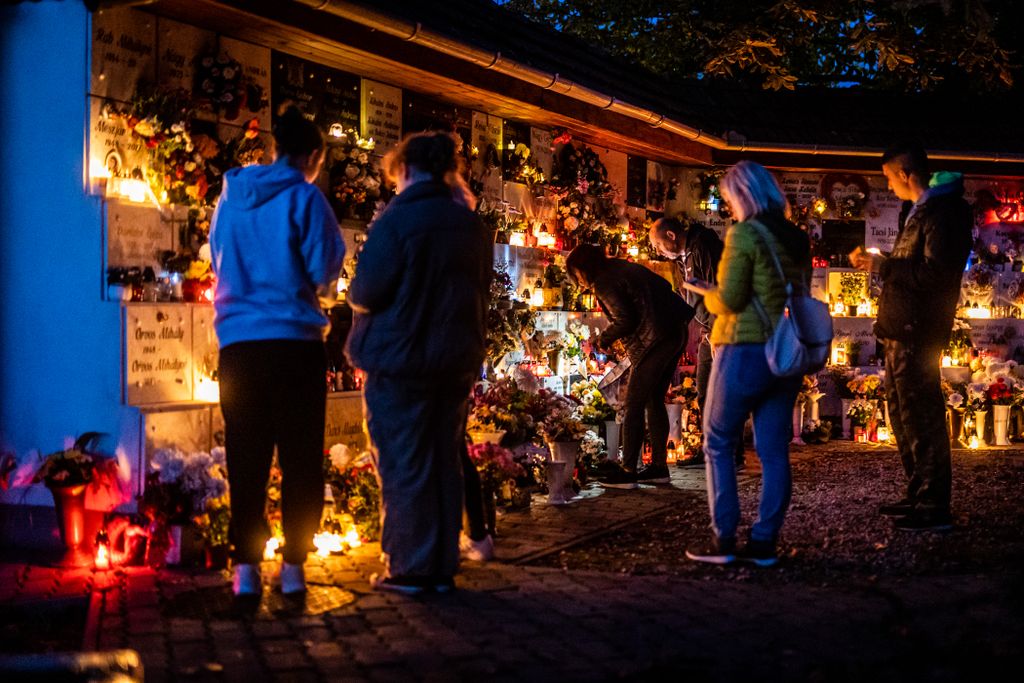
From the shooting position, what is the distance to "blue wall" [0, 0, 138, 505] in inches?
271

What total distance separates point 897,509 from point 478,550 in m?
3.09

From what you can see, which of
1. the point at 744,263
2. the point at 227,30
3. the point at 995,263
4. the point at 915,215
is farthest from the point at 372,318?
the point at 995,263

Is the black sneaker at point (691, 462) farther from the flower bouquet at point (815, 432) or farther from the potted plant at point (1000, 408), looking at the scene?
the potted plant at point (1000, 408)

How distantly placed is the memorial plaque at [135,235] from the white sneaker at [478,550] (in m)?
2.51

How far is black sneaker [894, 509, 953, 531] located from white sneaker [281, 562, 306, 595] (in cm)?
388

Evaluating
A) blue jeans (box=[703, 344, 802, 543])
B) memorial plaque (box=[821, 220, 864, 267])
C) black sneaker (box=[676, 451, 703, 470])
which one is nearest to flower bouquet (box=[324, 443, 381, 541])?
blue jeans (box=[703, 344, 802, 543])

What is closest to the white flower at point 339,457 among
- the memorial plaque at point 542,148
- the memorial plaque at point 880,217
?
the memorial plaque at point 542,148

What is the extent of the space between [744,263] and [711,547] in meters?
1.56

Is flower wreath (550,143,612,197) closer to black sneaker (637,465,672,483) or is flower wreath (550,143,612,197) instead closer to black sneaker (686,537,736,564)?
black sneaker (637,465,672,483)

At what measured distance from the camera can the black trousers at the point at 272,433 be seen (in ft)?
17.8

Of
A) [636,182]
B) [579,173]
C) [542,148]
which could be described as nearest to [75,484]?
[542,148]

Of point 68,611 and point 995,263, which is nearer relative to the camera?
point 68,611

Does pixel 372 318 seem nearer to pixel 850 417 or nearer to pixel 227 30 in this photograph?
pixel 227 30

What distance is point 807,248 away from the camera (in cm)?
644
